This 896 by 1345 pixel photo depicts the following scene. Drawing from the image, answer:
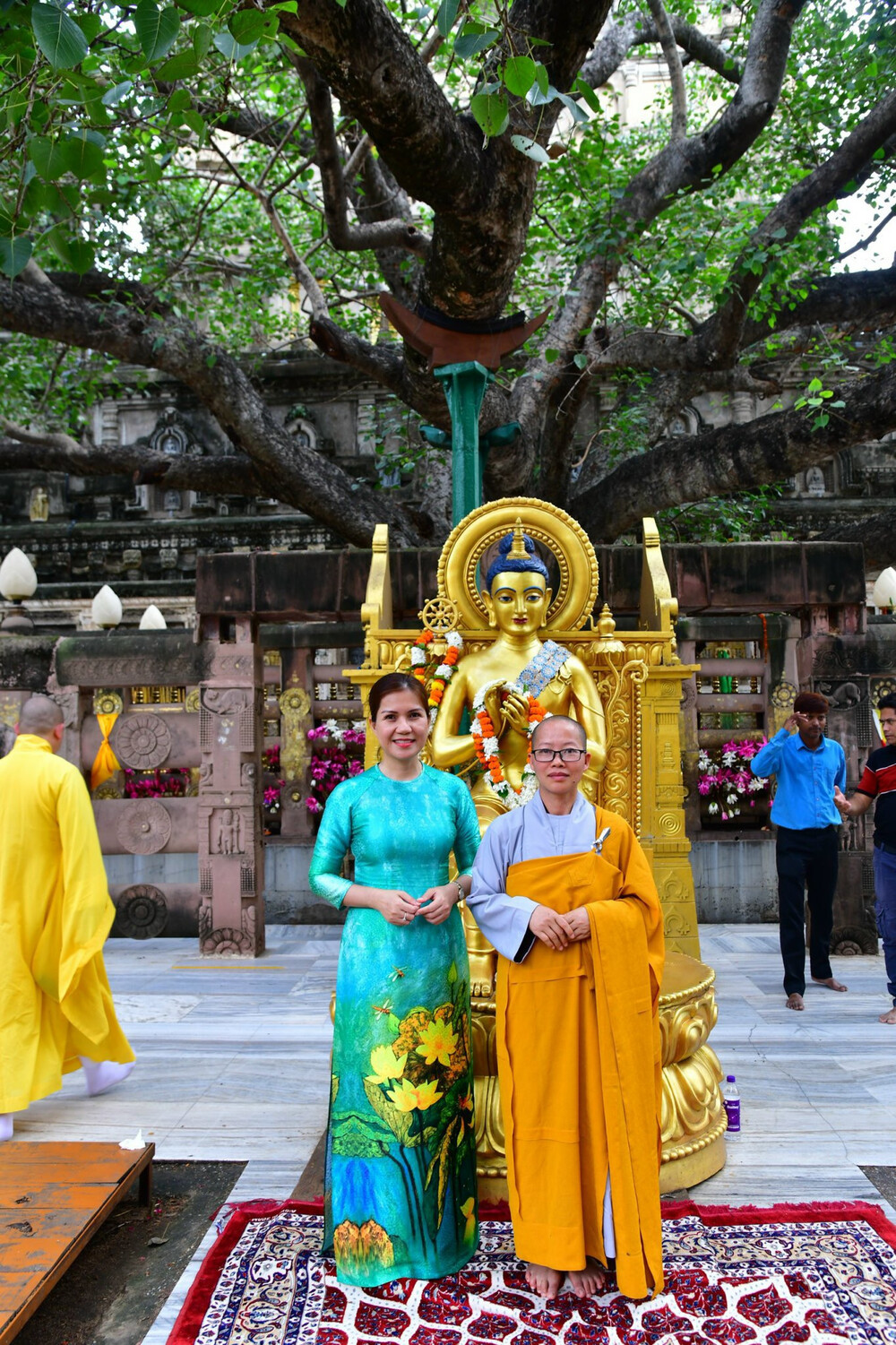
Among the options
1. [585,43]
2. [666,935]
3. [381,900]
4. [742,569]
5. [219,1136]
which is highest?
[585,43]

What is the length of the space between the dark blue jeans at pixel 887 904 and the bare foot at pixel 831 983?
757mm

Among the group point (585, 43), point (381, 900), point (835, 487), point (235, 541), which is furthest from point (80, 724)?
point (835, 487)

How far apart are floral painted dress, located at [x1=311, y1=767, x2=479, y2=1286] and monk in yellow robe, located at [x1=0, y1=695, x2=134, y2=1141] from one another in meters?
1.73

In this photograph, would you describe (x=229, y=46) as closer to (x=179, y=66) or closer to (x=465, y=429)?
(x=179, y=66)

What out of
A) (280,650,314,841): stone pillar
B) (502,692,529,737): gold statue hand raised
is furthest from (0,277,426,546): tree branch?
(502,692,529,737): gold statue hand raised

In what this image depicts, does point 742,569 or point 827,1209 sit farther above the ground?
point 742,569

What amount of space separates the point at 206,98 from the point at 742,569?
561 centimetres

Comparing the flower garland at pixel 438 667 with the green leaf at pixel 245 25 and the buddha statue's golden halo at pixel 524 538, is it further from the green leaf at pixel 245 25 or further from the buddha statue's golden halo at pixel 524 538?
the green leaf at pixel 245 25

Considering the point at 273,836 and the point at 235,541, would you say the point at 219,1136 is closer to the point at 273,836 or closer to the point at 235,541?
the point at 273,836

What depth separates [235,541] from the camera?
617 inches

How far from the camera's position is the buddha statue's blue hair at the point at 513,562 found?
181 inches

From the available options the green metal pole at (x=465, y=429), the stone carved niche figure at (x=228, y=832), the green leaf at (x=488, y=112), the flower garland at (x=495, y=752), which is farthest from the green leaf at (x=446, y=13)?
the stone carved niche figure at (x=228, y=832)

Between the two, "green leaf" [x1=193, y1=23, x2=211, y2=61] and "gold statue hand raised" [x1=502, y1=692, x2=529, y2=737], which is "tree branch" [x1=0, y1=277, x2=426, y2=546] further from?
"green leaf" [x1=193, y1=23, x2=211, y2=61]

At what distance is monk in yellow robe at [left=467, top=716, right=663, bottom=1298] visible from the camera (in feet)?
8.82
